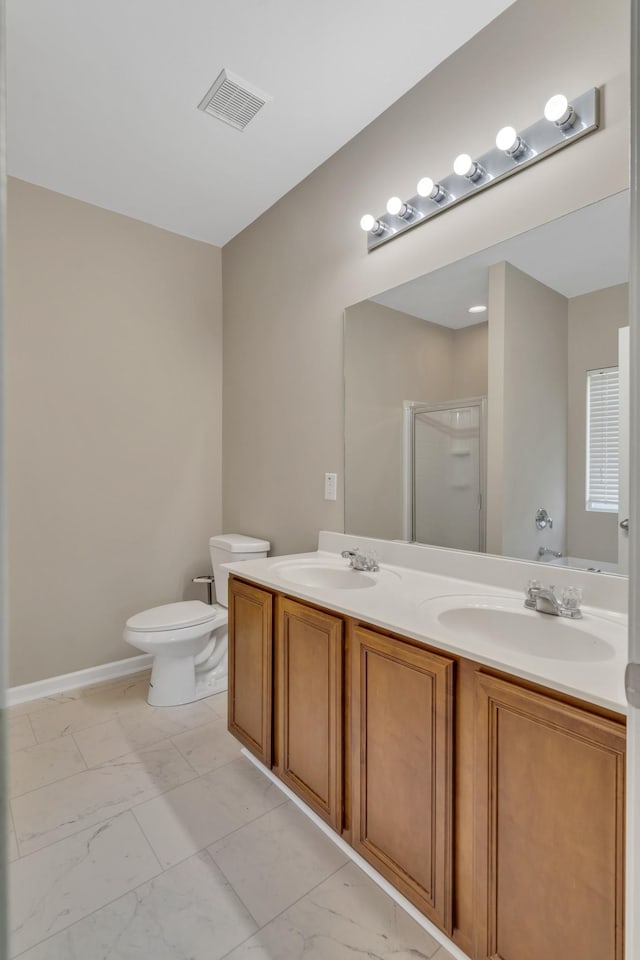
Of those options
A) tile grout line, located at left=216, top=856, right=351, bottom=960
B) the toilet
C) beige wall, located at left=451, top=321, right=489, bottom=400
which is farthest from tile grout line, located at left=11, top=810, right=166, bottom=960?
beige wall, located at left=451, top=321, right=489, bottom=400

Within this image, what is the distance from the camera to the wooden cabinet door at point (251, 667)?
1703 millimetres

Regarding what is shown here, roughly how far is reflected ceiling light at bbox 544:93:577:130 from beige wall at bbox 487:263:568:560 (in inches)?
14.8

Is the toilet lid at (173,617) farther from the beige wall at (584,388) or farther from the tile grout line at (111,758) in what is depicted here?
the beige wall at (584,388)

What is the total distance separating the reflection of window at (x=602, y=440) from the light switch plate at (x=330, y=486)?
112 centimetres

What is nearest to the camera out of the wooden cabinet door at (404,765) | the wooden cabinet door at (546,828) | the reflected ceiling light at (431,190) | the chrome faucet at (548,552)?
the wooden cabinet door at (546,828)

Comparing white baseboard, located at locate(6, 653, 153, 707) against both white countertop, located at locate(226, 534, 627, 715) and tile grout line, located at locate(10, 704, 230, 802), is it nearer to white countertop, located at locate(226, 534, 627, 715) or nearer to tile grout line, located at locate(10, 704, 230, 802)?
tile grout line, located at locate(10, 704, 230, 802)

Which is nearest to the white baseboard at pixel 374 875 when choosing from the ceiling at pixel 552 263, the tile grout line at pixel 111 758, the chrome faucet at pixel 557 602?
the tile grout line at pixel 111 758

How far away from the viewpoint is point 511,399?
152 cm

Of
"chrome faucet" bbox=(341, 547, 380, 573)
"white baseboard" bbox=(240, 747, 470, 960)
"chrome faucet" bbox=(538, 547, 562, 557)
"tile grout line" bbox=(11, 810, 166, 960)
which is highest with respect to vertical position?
"chrome faucet" bbox=(538, 547, 562, 557)

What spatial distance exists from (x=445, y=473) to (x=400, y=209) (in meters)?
1.04

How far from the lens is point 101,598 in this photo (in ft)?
8.61

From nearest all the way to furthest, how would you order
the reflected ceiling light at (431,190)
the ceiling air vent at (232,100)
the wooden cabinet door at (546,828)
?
the wooden cabinet door at (546,828), the reflected ceiling light at (431,190), the ceiling air vent at (232,100)

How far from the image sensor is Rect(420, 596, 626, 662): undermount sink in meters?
1.13

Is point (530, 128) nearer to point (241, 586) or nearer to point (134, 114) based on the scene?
point (134, 114)
